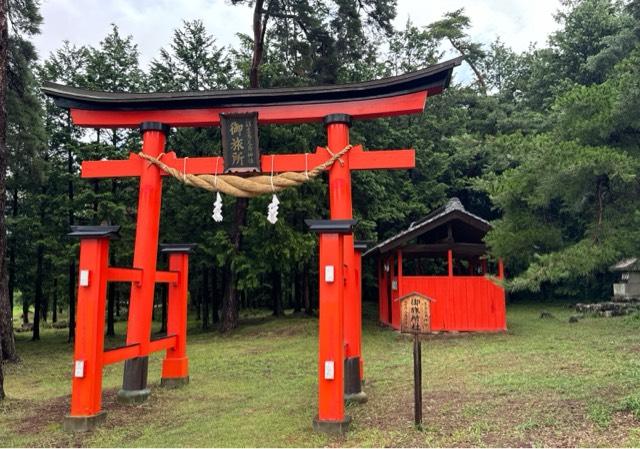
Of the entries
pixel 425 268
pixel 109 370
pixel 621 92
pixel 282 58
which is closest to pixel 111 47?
pixel 282 58

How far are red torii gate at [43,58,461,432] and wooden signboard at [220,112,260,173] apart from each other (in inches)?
7.0

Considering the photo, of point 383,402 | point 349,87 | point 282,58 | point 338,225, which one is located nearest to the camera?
point 338,225

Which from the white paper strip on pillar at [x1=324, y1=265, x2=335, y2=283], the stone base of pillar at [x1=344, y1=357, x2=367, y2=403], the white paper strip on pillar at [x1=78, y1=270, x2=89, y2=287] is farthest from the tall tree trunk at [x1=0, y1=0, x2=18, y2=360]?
the stone base of pillar at [x1=344, y1=357, x2=367, y2=403]

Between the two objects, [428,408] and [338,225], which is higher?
[338,225]

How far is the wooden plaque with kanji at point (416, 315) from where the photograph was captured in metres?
5.93

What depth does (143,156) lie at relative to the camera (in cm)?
816

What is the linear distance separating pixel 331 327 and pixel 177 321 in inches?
162

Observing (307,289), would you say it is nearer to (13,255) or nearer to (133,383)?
(13,255)

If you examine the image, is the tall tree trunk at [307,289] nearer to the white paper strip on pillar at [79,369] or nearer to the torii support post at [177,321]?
the torii support post at [177,321]

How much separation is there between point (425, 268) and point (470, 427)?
61.2 ft

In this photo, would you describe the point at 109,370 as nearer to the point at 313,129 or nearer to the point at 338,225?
the point at 338,225

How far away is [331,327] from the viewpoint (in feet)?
20.2

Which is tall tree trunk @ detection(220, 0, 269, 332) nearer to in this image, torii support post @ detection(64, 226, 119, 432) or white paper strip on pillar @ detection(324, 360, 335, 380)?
torii support post @ detection(64, 226, 119, 432)

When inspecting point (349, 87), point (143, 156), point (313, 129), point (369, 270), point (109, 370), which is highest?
point (313, 129)
